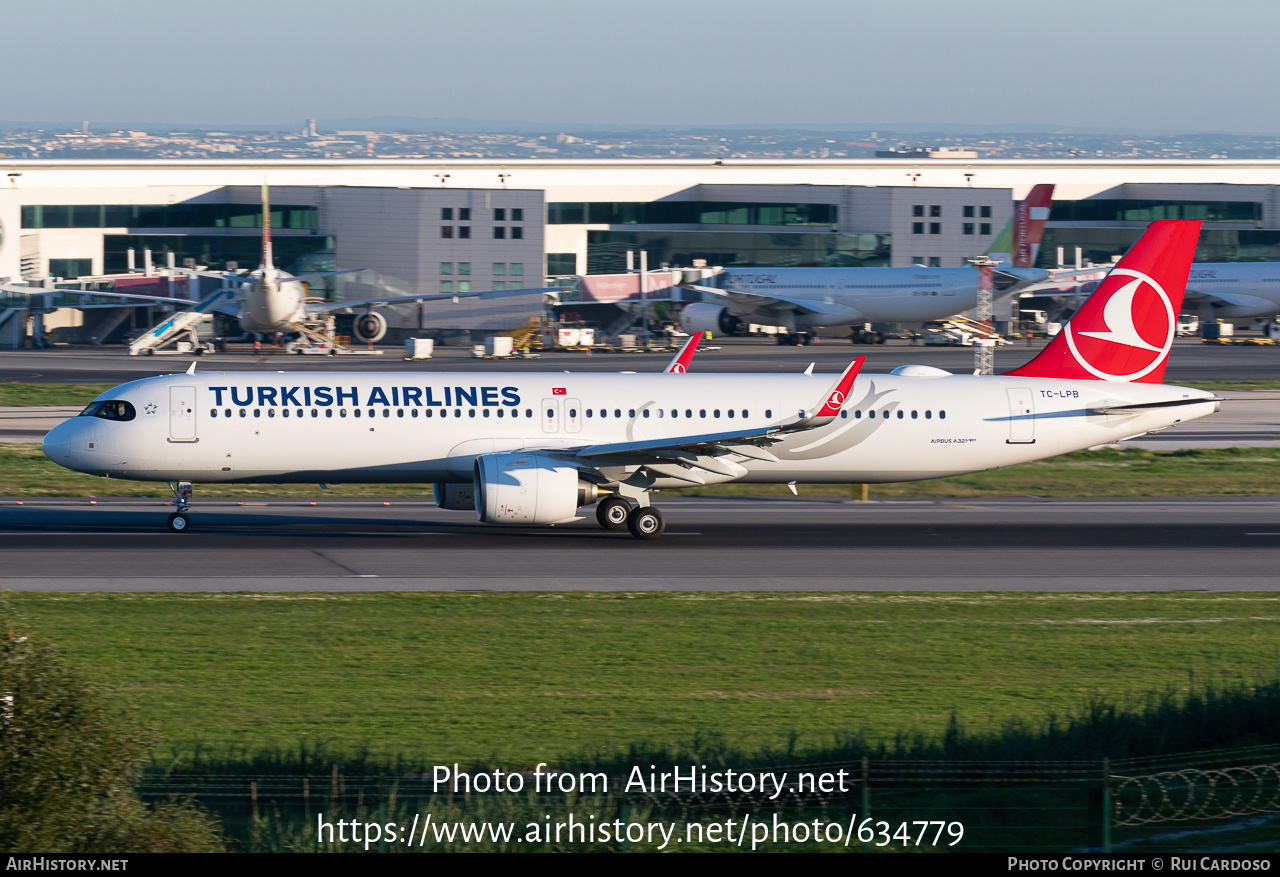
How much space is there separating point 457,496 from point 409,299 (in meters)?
64.2

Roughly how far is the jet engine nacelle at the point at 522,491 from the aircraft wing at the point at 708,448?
124 cm

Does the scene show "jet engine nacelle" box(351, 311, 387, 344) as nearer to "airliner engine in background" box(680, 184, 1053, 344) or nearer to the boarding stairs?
the boarding stairs

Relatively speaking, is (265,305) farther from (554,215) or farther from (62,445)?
(62,445)

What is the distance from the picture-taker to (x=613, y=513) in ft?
113

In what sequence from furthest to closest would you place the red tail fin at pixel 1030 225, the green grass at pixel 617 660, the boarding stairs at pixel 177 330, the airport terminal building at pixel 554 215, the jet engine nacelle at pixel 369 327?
the red tail fin at pixel 1030 225 → the airport terminal building at pixel 554 215 → the jet engine nacelle at pixel 369 327 → the boarding stairs at pixel 177 330 → the green grass at pixel 617 660

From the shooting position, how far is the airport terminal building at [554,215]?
4114 inches

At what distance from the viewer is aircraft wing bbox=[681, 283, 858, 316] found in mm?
103188

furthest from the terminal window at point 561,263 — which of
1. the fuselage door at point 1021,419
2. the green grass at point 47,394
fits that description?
the fuselage door at point 1021,419

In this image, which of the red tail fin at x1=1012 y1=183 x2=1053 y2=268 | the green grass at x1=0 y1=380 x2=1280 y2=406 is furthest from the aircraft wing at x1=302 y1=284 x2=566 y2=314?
the red tail fin at x1=1012 y1=183 x2=1053 y2=268

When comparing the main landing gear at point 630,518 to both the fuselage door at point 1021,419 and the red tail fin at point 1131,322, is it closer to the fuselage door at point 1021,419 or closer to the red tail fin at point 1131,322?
the fuselage door at point 1021,419

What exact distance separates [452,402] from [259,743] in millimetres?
17105

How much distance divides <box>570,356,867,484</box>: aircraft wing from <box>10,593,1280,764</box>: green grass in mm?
6074

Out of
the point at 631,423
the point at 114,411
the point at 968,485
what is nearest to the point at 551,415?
the point at 631,423

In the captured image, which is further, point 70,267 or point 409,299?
point 70,267
